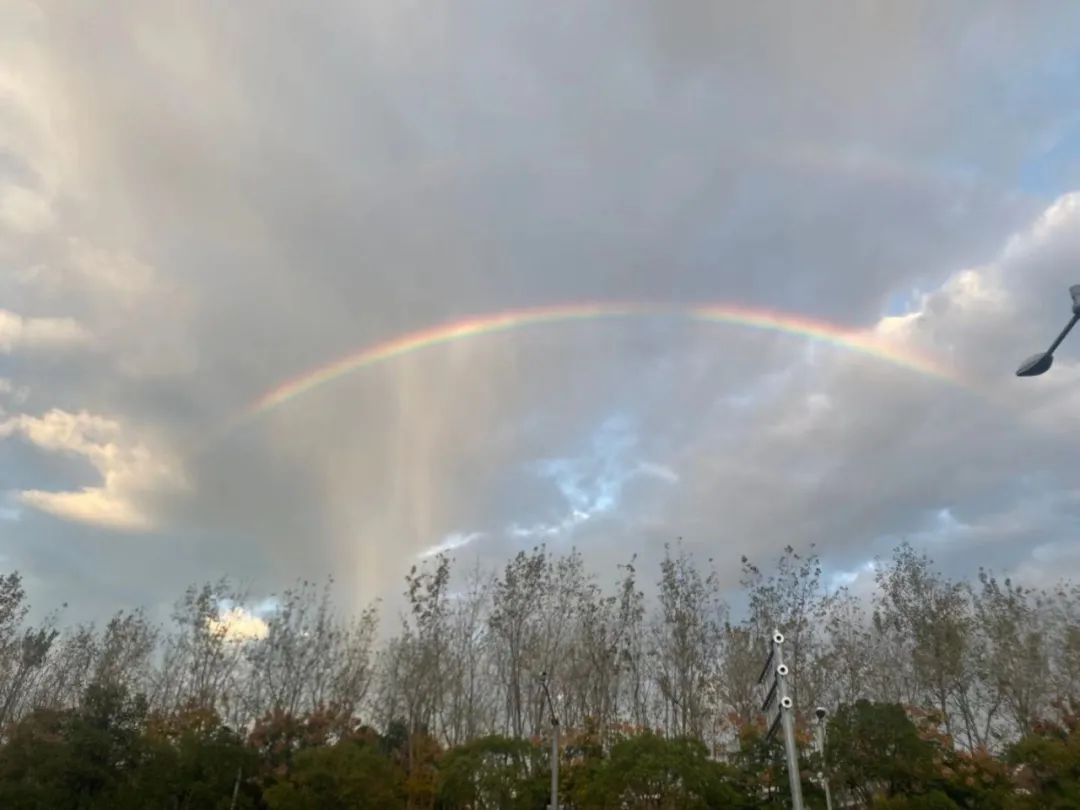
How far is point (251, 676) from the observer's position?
31.0 metres

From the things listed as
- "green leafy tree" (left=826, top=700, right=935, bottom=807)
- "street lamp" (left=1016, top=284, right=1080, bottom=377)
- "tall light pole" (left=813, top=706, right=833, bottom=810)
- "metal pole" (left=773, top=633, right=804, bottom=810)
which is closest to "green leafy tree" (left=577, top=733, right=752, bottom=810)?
"tall light pole" (left=813, top=706, right=833, bottom=810)

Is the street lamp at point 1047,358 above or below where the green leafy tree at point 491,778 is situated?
above

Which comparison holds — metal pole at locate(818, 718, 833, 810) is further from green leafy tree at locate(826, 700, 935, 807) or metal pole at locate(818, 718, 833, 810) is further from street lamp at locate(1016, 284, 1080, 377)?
street lamp at locate(1016, 284, 1080, 377)

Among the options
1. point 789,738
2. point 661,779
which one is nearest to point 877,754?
point 661,779

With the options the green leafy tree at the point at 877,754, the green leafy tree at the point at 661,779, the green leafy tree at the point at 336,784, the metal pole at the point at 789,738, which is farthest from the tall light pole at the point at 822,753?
the green leafy tree at the point at 336,784

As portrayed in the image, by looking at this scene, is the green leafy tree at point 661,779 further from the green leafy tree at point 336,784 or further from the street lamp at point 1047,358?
the street lamp at point 1047,358

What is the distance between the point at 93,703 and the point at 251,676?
1353 centimetres

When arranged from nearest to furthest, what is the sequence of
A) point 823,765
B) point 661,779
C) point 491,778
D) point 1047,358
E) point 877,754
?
point 1047,358 → point 877,754 → point 823,765 → point 661,779 → point 491,778

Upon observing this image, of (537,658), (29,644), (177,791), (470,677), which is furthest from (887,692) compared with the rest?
(29,644)

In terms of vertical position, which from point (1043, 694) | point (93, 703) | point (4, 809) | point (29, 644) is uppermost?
point (29, 644)

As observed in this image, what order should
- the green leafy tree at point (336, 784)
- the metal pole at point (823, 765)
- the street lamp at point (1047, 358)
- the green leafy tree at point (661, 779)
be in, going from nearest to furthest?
the street lamp at point (1047, 358) < the metal pole at point (823, 765) < the green leafy tree at point (661, 779) < the green leafy tree at point (336, 784)

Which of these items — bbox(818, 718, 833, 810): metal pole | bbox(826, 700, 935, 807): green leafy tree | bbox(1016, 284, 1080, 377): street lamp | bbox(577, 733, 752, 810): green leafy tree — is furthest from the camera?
bbox(577, 733, 752, 810): green leafy tree

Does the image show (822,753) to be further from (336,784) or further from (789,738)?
(336,784)

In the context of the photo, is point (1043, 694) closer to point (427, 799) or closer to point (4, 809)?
point (427, 799)
